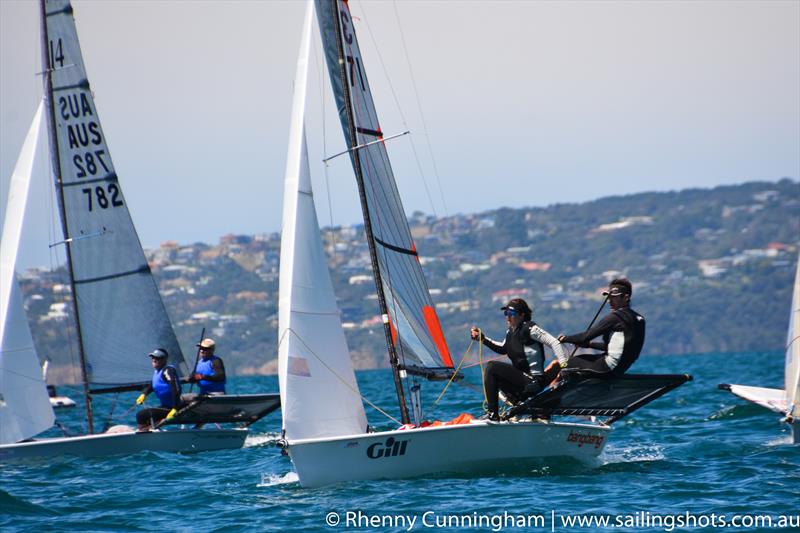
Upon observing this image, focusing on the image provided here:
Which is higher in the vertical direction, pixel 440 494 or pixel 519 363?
pixel 519 363

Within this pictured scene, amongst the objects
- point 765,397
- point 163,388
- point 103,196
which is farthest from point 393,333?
point 103,196

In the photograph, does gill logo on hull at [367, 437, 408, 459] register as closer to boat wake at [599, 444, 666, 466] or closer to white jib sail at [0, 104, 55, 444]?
boat wake at [599, 444, 666, 466]

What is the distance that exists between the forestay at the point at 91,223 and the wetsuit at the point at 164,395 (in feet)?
5.66

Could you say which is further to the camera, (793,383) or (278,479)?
(793,383)

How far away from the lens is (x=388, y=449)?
1238cm

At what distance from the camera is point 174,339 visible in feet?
65.3

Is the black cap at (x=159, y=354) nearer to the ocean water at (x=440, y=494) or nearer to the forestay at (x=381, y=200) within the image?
the ocean water at (x=440, y=494)

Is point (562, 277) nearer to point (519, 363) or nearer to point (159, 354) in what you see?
point (159, 354)

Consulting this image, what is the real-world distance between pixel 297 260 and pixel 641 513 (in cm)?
427

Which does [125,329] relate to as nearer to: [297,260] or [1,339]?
[1,339]

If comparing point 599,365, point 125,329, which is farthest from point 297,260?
point 125,329

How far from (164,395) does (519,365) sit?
685 cm

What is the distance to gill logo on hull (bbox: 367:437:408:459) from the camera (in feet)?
40.5

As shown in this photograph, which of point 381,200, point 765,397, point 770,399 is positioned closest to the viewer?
point 381,200
